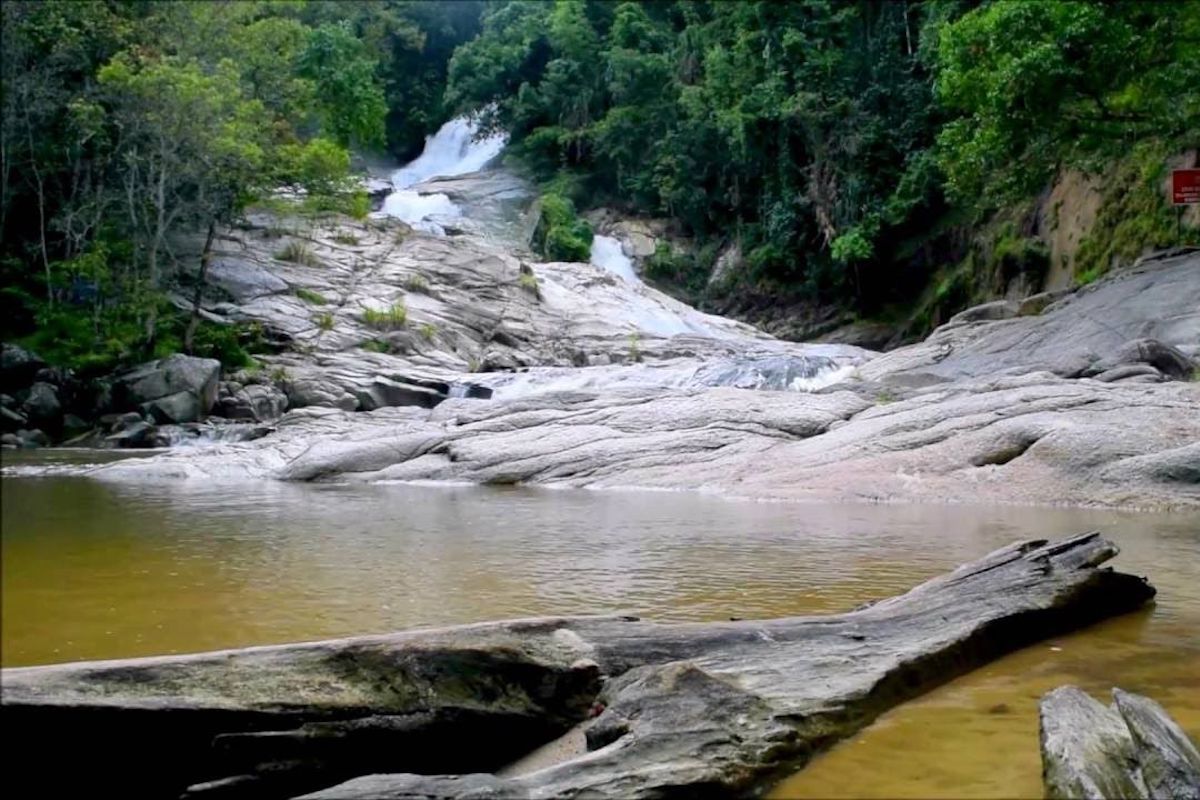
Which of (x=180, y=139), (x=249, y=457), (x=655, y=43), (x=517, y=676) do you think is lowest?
(x=249, y=457)

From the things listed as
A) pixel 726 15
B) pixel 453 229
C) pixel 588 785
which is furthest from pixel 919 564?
pixel 726 15

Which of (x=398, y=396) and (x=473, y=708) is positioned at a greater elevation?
(x=473, y=708)

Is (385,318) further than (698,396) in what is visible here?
Yes

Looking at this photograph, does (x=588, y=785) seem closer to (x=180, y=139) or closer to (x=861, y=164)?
(x=180, y=139)

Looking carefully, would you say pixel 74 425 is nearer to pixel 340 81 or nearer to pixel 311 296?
pixel 311 296

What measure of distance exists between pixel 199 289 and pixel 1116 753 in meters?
25.0

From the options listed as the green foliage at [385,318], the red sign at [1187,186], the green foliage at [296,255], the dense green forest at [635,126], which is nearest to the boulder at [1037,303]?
the dense green forest at [635,126]

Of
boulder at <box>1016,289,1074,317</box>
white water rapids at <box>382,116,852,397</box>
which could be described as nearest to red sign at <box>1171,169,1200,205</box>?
boulder at <box>1016,289,1074,317</box>

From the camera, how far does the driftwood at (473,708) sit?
2643mm

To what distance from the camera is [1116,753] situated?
2.71 m

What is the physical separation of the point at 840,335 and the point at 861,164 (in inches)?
214

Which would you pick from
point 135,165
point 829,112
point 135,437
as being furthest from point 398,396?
point 829,112

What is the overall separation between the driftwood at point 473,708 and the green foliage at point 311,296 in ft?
80.9

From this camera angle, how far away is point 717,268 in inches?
1538
